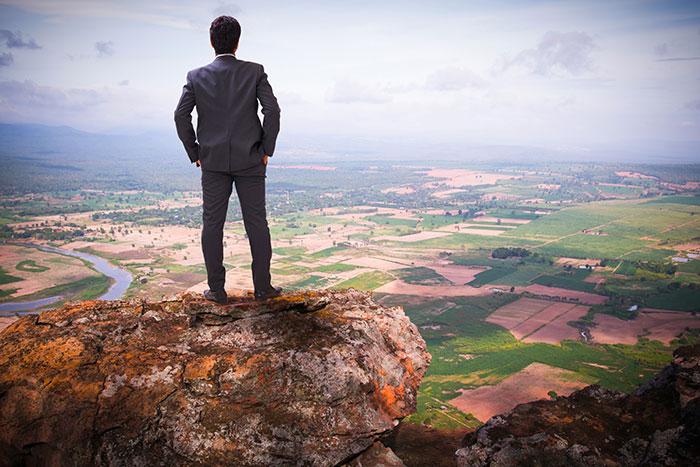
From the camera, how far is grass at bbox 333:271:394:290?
40250 mm

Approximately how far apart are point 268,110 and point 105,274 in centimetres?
3926

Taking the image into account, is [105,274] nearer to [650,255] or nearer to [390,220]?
[390,220]

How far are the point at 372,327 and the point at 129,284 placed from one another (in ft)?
118

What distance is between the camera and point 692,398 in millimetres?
5090

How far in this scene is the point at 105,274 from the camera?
3853 centimetres

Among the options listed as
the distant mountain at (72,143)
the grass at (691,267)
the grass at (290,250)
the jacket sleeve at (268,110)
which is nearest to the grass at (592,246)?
the grass at (691,267)

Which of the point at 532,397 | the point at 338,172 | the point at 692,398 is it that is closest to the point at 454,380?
the point at 532,397

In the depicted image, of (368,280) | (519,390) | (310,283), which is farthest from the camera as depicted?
(368,280)

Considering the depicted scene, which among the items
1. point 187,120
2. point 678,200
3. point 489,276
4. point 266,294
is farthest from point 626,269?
point 187,120

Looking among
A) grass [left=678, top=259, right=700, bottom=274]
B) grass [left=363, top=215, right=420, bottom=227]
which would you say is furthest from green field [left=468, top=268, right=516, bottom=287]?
grass [left=363, top=215, right=420, bottom=227]

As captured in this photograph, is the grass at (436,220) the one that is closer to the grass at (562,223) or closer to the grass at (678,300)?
the grass at (562,223)

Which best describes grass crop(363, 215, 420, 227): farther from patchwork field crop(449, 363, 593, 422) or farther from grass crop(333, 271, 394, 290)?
patchwork field crop(449, 363, 593, 422)

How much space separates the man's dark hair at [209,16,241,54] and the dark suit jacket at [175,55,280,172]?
0.14 m

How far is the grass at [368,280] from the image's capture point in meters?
40.2
